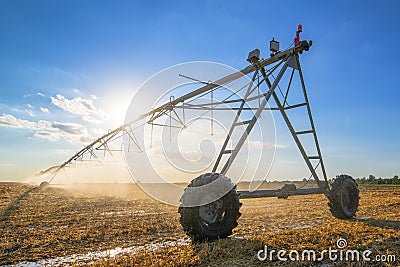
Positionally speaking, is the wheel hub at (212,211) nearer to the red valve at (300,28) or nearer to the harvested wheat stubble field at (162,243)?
the harvested wheat stubble field at (162,243)

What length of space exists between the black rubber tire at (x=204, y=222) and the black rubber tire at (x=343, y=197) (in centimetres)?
557

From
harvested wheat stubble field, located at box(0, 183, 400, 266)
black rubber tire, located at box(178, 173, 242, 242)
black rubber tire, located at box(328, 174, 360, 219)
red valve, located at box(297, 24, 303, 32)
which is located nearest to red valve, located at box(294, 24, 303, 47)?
red valve, located at box(297, 24, 303, 32)

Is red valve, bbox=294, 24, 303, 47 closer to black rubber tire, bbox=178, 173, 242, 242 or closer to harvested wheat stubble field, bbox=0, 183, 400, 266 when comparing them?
black rubber tire, bbox=178, 173, 242, 242

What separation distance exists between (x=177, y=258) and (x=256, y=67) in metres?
6.87

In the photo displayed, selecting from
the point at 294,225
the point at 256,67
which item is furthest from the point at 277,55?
the point at 294,225

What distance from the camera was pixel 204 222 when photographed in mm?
7191

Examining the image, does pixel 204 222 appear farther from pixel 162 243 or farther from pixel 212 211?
pixel 162 243

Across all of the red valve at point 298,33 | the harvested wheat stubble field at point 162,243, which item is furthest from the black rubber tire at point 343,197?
the red valve at point 298,33

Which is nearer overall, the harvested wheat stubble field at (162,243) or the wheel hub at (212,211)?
the harvested wheat stubble field at (162,243)

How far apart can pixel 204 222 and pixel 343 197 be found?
6.92 meters

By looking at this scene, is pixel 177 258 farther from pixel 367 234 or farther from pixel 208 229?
pixel 367 234

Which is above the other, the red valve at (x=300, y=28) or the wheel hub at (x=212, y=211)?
the red valve at (x=300, y=28)

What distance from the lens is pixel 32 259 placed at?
6.34 metres

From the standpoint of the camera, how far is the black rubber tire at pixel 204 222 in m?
6.84
